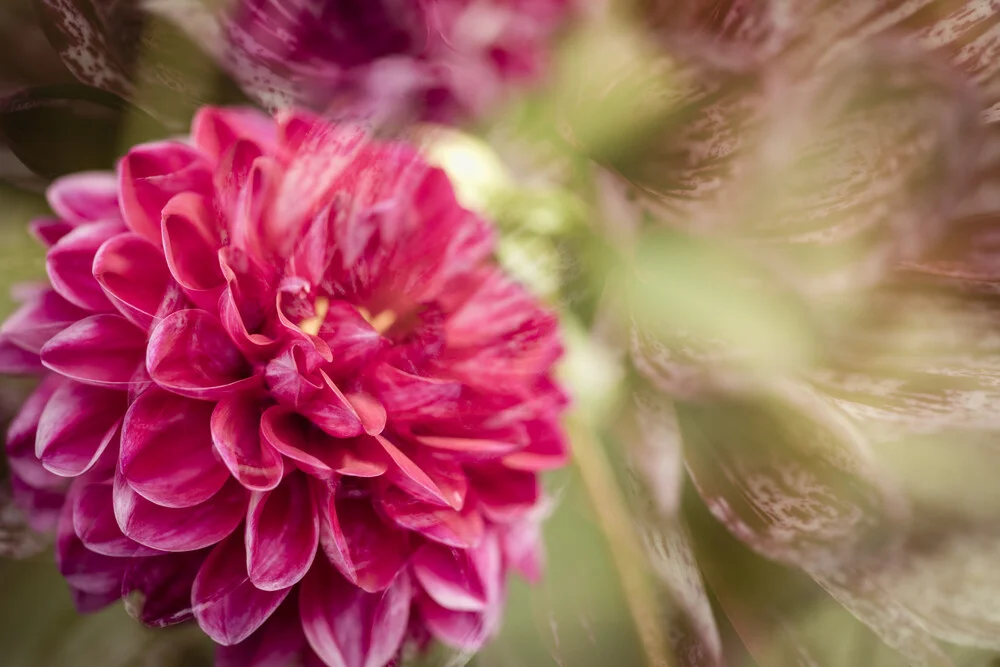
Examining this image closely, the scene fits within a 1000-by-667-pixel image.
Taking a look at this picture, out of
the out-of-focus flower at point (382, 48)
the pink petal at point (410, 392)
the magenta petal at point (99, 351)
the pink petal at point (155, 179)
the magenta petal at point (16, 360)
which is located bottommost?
the magenta petal at point (16, 360)

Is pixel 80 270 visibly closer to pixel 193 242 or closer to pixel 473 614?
pixel 193 242

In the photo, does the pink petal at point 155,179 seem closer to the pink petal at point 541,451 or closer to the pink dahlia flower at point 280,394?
the pink dahlia flower at point 280,394

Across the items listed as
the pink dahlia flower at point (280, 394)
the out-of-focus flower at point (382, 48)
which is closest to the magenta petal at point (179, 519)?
the pink dahlia flower at point (280, 394)

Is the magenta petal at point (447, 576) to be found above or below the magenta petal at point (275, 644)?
above

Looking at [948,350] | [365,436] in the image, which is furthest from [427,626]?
[948,350]

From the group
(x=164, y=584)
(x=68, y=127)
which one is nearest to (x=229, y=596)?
(x=164, y=584)

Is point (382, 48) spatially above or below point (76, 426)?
above
